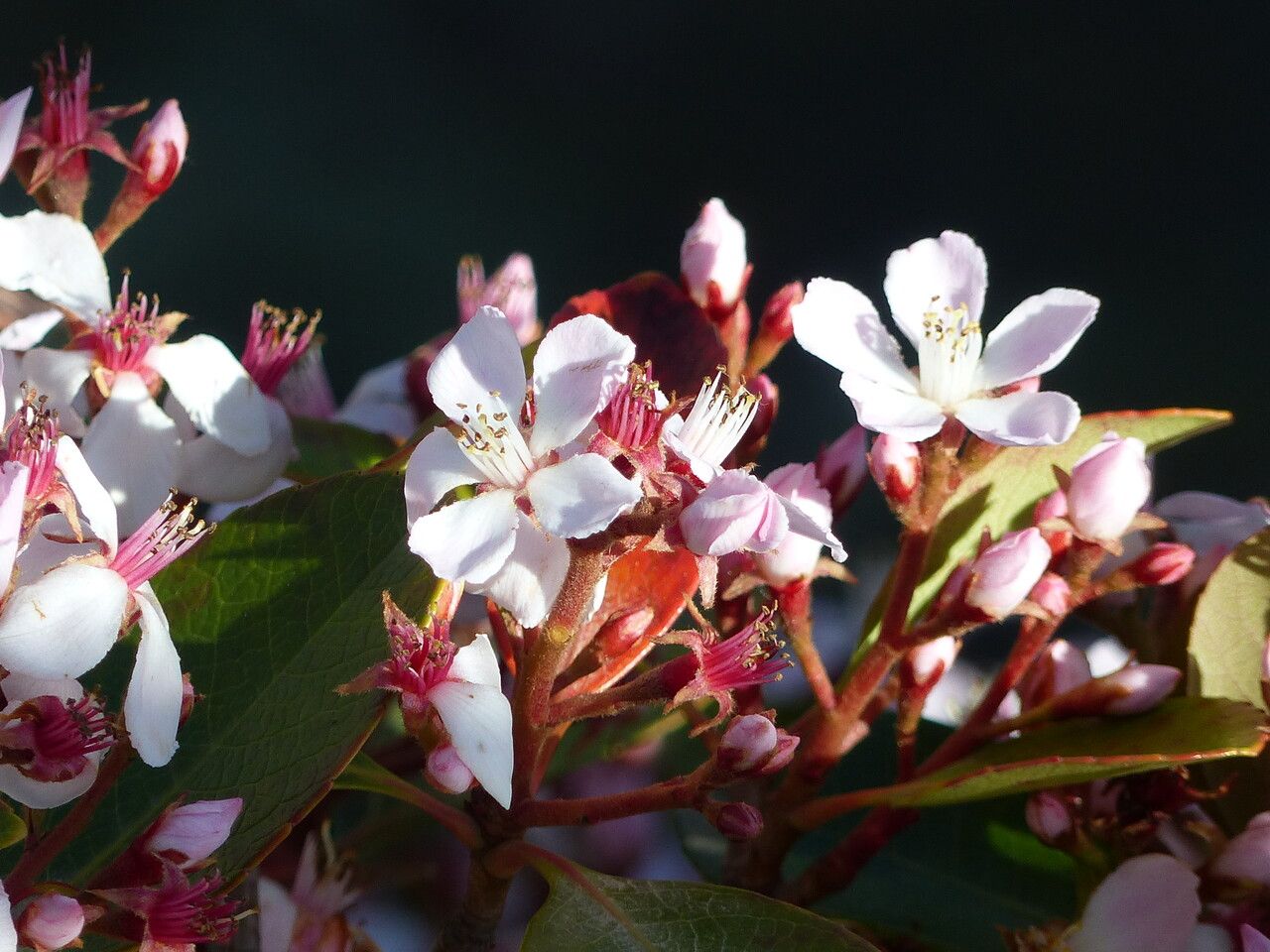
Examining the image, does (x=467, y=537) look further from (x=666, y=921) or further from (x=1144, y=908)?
(x=1144, y=908)

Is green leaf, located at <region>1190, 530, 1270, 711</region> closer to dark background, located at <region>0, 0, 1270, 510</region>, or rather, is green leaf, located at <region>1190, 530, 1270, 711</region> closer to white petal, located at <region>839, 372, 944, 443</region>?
white petal, located at <region>839, 372, 944, 443</region>

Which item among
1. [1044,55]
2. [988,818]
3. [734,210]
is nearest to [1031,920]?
[988,818]

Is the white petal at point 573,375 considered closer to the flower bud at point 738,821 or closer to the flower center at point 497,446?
the flower center at point 497,446

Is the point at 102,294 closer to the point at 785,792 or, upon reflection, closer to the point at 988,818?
the point at 785,792

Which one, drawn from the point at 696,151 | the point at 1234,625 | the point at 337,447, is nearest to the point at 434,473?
the point at 337,447

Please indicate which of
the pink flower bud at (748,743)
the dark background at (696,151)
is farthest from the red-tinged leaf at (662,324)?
the dark background at (696,151)

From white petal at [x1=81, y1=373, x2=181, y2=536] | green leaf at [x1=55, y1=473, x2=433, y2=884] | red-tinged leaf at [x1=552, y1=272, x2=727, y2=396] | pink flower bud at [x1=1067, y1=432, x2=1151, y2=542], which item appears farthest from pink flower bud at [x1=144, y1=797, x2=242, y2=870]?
pink flower bud at [x1=1067, y1=432, x2=1151, y2=542]
